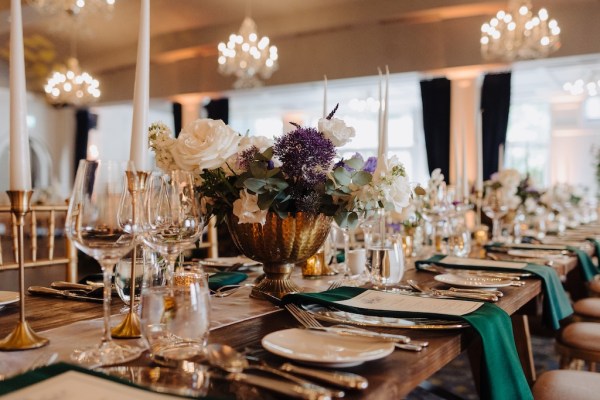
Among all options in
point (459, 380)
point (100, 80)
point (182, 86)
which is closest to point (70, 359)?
point (459, 380)

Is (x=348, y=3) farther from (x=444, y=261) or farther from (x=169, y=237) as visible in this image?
(x=169, y=237)

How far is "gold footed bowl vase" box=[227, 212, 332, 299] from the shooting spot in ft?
4.10

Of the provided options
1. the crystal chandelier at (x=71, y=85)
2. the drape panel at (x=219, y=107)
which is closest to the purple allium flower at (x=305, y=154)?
the crystal chandelier at (x=71, y=85)

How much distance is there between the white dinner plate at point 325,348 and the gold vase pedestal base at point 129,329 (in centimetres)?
25

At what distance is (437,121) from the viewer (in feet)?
27.0

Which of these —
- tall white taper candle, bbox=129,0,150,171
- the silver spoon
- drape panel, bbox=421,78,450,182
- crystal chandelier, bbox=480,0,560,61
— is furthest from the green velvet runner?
drape panel, bbox=421,78,450,182

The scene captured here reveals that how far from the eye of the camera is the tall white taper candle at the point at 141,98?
2.92ft

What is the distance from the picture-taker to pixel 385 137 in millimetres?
1467

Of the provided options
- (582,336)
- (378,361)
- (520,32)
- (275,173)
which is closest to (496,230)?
(582,336)

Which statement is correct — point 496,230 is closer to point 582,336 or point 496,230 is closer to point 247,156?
point 582,336

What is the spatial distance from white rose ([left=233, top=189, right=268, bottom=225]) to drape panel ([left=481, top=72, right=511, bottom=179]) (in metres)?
7.32

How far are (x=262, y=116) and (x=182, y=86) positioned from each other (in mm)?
3987

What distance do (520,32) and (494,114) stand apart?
2.60 m

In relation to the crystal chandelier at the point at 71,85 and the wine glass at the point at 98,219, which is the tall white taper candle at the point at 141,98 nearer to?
the wine glass at the point at 98,219
